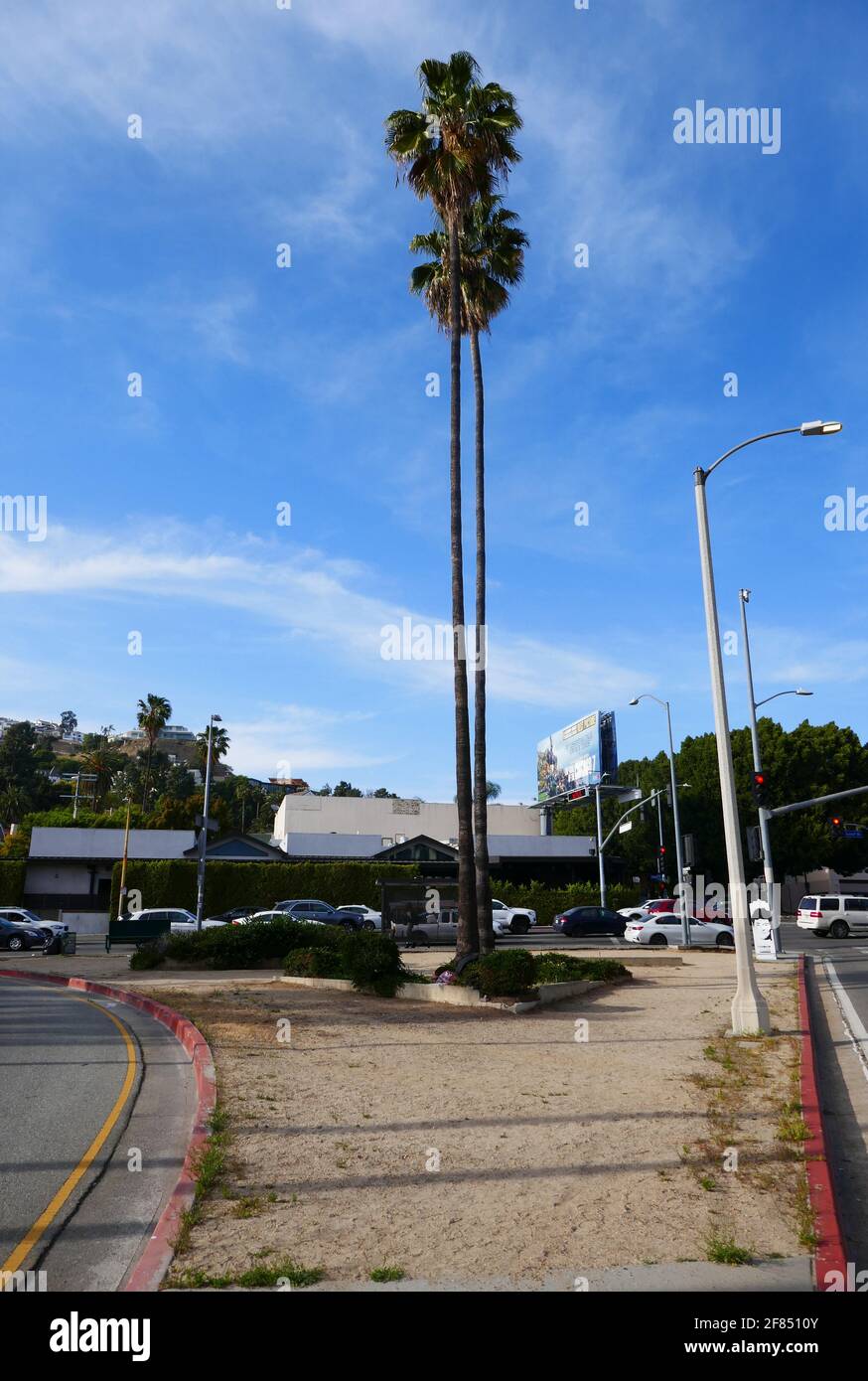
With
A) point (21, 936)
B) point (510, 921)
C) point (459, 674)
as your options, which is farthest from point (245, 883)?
point (459, 674)

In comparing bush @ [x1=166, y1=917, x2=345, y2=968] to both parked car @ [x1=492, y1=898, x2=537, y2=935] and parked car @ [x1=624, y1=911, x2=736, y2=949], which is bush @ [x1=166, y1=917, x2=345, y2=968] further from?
parked car @ [x1=492, y1=898, x2=537, y2=935]

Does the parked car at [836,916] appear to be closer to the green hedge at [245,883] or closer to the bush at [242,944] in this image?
the green hedge at [245,883]

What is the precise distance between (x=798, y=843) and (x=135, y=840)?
42.8m

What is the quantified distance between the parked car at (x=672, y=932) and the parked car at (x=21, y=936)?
22.9 m

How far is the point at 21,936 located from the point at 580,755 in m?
44.2

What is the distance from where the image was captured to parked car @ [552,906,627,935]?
142 ft

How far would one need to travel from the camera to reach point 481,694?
22.5 metres

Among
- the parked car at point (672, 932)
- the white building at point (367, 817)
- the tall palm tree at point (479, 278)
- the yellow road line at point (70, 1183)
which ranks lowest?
the yellow road line at point (70, 1183)

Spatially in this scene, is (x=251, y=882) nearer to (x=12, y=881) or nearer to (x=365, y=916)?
(x=365, y=916)

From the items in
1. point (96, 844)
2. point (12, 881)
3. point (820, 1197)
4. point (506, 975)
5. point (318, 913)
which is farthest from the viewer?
point (96, 844)

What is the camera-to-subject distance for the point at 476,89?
69.5 ft

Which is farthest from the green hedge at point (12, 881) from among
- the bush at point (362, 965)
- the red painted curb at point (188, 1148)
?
the red painted curb at point (188, 1148)

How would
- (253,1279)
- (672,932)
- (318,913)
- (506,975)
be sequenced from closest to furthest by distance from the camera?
(253,1279), (506,975), (318,913), (672,932)

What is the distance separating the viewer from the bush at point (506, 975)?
16500mm
